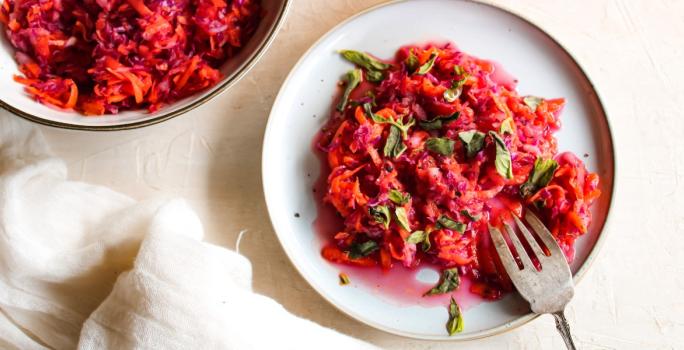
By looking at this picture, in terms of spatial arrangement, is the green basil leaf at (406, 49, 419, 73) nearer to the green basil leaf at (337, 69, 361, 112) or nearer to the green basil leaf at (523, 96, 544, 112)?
the green basil leaf at (337, 69, 361, 112)

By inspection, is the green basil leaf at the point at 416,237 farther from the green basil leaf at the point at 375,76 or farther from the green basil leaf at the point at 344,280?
the green basil leaf at the point at 375,76

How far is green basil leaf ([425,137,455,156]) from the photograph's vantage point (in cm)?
232

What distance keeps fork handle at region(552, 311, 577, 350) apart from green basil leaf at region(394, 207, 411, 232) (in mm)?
646

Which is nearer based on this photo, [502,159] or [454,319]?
[502,159]

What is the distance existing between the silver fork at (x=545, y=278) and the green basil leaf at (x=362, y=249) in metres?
0.49

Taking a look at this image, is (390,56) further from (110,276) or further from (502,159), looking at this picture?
(110,276)

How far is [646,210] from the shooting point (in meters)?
2.60

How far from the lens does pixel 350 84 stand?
254cm

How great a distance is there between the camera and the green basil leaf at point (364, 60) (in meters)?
2.56

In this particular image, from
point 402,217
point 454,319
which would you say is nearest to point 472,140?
point 402,217

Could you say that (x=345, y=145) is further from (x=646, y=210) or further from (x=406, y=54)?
(x=646, y=210)

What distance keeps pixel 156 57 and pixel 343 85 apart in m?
0.75

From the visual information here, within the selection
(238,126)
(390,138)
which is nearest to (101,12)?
(238,126)

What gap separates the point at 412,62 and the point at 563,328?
3.84 feet
